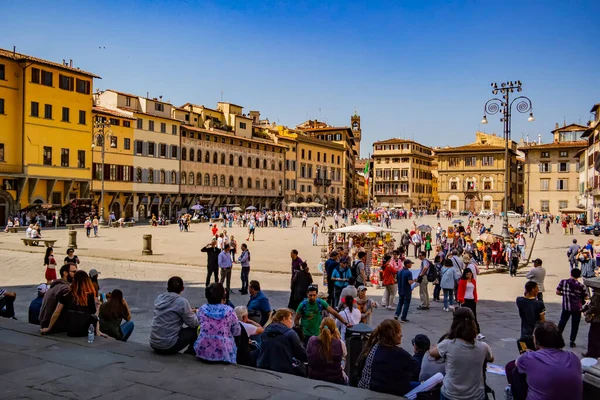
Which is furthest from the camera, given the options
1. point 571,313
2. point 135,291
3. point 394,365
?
point 135,291

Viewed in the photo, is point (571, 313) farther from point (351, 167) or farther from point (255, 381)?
point (351, 167)

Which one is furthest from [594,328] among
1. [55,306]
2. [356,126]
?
[356,126]

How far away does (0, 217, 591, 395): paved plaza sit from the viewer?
1010 cm

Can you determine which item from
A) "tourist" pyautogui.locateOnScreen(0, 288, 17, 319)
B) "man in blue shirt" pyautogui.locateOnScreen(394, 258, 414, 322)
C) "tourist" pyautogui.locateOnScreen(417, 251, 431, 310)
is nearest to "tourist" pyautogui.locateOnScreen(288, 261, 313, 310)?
"man in blue shirt" pyautogui.locateOnScreen(394, 258, 414, 322)

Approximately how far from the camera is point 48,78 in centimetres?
3978

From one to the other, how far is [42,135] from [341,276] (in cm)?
3516

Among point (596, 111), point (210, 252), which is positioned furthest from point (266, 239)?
point (596, 111)

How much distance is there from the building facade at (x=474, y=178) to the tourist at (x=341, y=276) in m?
77.2

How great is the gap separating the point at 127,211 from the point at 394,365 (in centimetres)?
4774

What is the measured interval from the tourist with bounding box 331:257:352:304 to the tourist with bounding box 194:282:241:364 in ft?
17.6

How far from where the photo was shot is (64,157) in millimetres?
41062

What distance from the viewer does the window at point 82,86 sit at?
138ft

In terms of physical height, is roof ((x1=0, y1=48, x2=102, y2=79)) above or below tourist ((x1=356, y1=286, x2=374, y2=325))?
above

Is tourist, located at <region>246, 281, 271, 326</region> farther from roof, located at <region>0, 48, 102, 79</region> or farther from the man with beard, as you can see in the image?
roof, located at <region>0, 48, 102, 79</region>
